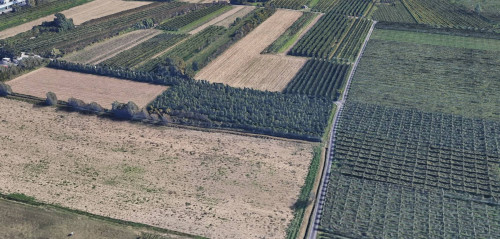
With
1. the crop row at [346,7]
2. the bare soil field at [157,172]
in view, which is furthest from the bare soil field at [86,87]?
the crop row at [346,7]

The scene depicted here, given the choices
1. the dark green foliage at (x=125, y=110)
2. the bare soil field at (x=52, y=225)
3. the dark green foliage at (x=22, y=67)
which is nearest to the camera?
the bare soil field at (x=52, y=225)

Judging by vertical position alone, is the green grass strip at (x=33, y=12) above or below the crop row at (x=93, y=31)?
above

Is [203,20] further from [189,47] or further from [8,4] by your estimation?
[8,4]

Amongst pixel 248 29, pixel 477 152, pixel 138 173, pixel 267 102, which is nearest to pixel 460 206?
pixel 477 152

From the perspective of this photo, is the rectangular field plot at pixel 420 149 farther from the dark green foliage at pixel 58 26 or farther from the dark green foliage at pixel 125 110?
the dark green foliage at pixel 58 26

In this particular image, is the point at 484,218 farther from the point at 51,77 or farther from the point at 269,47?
the point at 51,77

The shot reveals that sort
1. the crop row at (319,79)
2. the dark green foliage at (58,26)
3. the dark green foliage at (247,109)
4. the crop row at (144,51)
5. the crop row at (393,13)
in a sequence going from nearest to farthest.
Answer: the dark green foliage at (247,109)
the crop row at (319,79)
the crop row at (144,51)
the dark green foliage at (58,26)
the crop row at (393,13)
